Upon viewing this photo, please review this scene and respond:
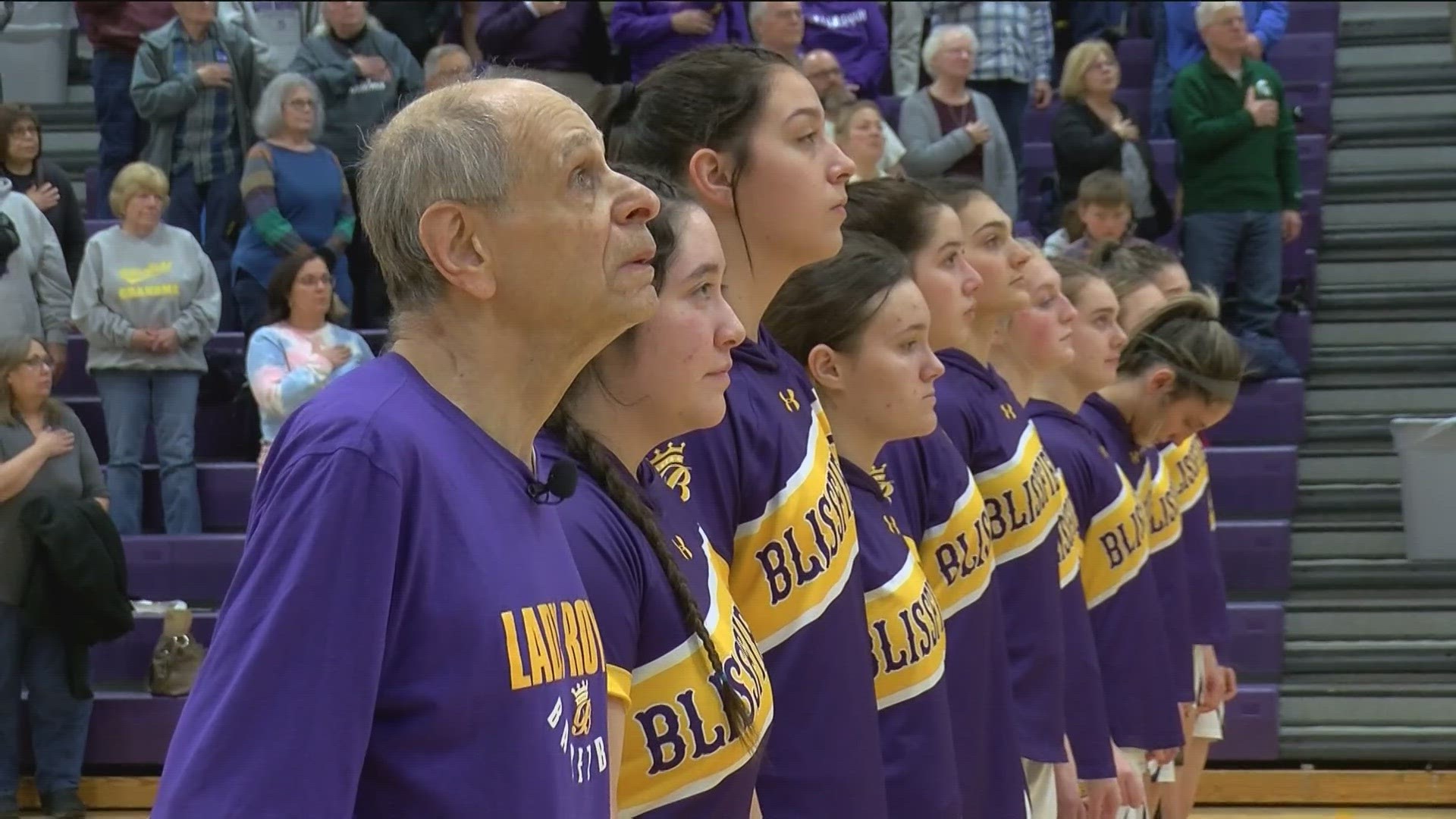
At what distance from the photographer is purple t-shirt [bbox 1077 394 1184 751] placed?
151 inches

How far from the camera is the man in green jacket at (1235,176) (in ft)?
25.3

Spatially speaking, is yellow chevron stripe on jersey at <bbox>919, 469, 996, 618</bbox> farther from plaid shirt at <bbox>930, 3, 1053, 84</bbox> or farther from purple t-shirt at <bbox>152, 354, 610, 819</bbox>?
plaid shirt at <bbox>930, 3, 1053, 84</bbox>

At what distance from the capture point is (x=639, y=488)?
1937mm

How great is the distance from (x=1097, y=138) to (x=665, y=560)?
613 cm

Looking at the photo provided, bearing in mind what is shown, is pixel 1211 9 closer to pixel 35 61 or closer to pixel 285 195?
pixel 285 195

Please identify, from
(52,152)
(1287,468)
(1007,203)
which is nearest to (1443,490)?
(1287,468)

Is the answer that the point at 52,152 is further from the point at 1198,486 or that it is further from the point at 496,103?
the point at 496,103

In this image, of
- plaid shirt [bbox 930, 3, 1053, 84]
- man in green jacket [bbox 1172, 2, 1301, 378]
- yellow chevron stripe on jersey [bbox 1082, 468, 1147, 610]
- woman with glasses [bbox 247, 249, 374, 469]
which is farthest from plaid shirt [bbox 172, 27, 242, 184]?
yellow chevron stripe on jersey [bbox 1082, 468, 1147, 610]

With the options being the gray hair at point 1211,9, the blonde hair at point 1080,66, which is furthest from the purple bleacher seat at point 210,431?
the gray hair at point 1211,9

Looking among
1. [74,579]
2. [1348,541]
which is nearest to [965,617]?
[74,579]

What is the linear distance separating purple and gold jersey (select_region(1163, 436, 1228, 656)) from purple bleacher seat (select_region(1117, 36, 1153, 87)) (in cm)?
472

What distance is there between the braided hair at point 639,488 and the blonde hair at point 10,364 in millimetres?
4221

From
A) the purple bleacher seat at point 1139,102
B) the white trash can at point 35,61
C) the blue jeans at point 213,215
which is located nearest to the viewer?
the blue jeans at point 213,215

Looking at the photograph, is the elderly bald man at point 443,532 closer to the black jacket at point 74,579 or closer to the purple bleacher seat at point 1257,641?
the black jacket at point 74,579
